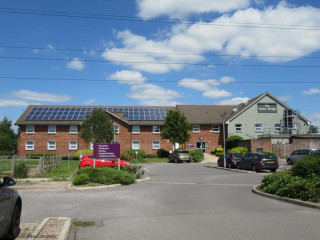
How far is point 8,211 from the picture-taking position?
18.4 ft

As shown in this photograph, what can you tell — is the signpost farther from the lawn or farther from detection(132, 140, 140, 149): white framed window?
detection(132, 140, 140, 149): white framed window

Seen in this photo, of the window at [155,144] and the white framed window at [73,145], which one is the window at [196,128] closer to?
the window at [155,144]

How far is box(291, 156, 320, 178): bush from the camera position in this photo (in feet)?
39.1

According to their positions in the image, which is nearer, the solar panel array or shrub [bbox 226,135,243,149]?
shrub [bbox 226,135,243,149]

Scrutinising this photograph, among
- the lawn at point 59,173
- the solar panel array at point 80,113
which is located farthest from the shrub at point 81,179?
the solar panel array at point 80,113

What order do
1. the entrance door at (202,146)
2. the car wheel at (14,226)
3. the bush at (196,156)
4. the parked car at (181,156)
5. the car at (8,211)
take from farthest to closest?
1. the entrance door at (202,146)
2. the bush at (196,156)
3. the parked car at (181,156)
4. the car wheel at (14,226)
5. the car at (8,211)

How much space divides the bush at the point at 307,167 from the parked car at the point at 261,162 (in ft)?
36.9

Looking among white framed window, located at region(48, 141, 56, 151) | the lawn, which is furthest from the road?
white framed window, located at region(48, 141, 56, 151)

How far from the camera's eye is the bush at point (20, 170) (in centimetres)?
1800

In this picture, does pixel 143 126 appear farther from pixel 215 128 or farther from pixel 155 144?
pixel 215 128

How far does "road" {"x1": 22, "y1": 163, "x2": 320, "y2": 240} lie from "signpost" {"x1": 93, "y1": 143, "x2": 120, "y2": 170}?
602cm

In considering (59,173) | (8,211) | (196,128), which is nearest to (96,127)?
(196,128)

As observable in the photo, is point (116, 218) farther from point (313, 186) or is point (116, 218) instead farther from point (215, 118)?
point (215, 118)

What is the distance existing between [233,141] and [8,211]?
1712 inches
